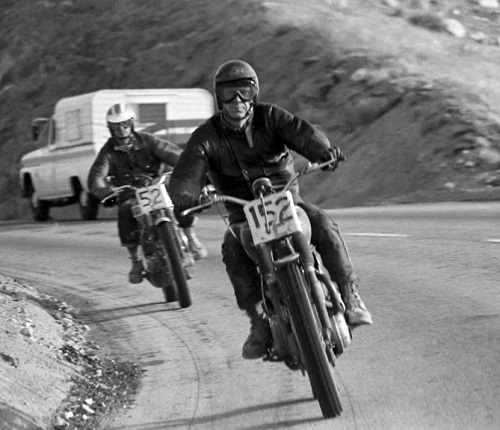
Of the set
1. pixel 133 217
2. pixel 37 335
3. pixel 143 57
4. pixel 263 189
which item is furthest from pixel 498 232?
pixel 143 57

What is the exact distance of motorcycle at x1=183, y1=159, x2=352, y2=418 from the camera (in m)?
6.77

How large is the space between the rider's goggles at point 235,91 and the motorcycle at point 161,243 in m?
4.30

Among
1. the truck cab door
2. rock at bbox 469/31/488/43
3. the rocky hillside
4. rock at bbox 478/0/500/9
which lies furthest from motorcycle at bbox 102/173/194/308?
rock at bbox 478/0/500/9

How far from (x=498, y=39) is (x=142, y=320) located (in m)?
23.0

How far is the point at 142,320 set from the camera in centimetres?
1134

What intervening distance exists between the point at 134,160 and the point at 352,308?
5.63 metres

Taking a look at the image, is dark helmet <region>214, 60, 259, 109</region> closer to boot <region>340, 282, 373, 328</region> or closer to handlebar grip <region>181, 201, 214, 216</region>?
handlebar grip <region>181, 201, 214, 216</region>

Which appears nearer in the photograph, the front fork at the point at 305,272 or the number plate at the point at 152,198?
the front fork at the point at 305,272

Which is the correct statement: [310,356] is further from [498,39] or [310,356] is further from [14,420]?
[498,39]

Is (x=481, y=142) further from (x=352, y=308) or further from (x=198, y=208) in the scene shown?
(x=198, y=208)

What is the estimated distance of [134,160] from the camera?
42.2ft

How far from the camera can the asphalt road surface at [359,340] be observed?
7020mm

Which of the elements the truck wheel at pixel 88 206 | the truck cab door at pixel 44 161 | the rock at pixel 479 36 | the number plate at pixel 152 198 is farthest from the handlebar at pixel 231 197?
the rock at pixel 479 36

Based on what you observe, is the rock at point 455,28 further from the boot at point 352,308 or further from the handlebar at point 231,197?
the handlebar at point 231,197
